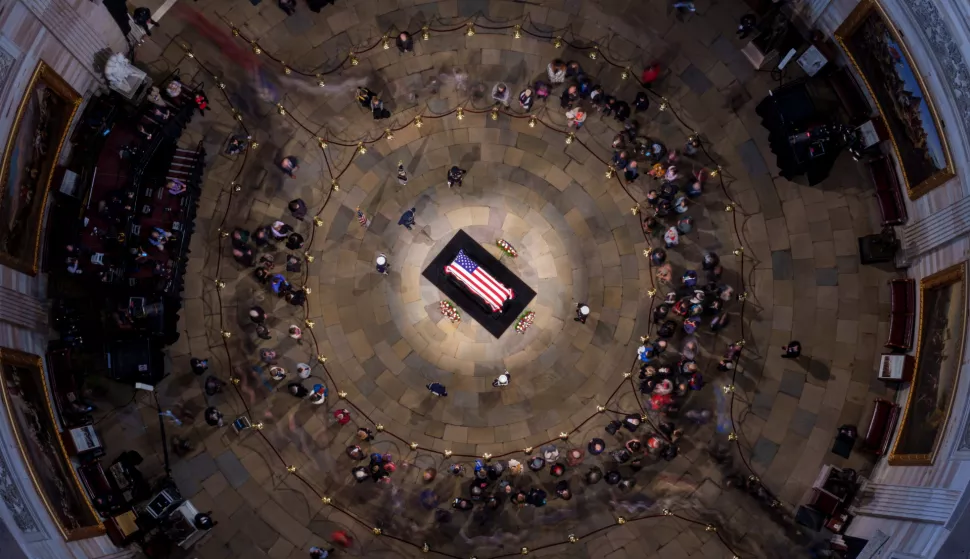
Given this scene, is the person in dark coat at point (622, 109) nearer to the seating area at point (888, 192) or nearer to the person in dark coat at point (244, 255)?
the seating area at point (888, 192)

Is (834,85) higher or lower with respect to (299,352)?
higher

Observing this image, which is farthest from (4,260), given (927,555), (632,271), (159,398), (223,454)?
(927,555)

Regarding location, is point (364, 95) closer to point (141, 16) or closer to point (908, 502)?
point (141, 16)

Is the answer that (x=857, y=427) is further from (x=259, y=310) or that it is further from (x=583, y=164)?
(x=259, y=310)

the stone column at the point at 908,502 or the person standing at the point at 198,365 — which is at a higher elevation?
the person standing at the point at 198,365

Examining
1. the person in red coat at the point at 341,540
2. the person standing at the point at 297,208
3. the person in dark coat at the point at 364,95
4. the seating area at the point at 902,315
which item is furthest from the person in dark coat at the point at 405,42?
the seating area at the point at 902,315

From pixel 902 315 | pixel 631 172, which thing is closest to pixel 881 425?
pixel 902 315

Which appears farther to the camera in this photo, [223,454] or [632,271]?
[632,271]
